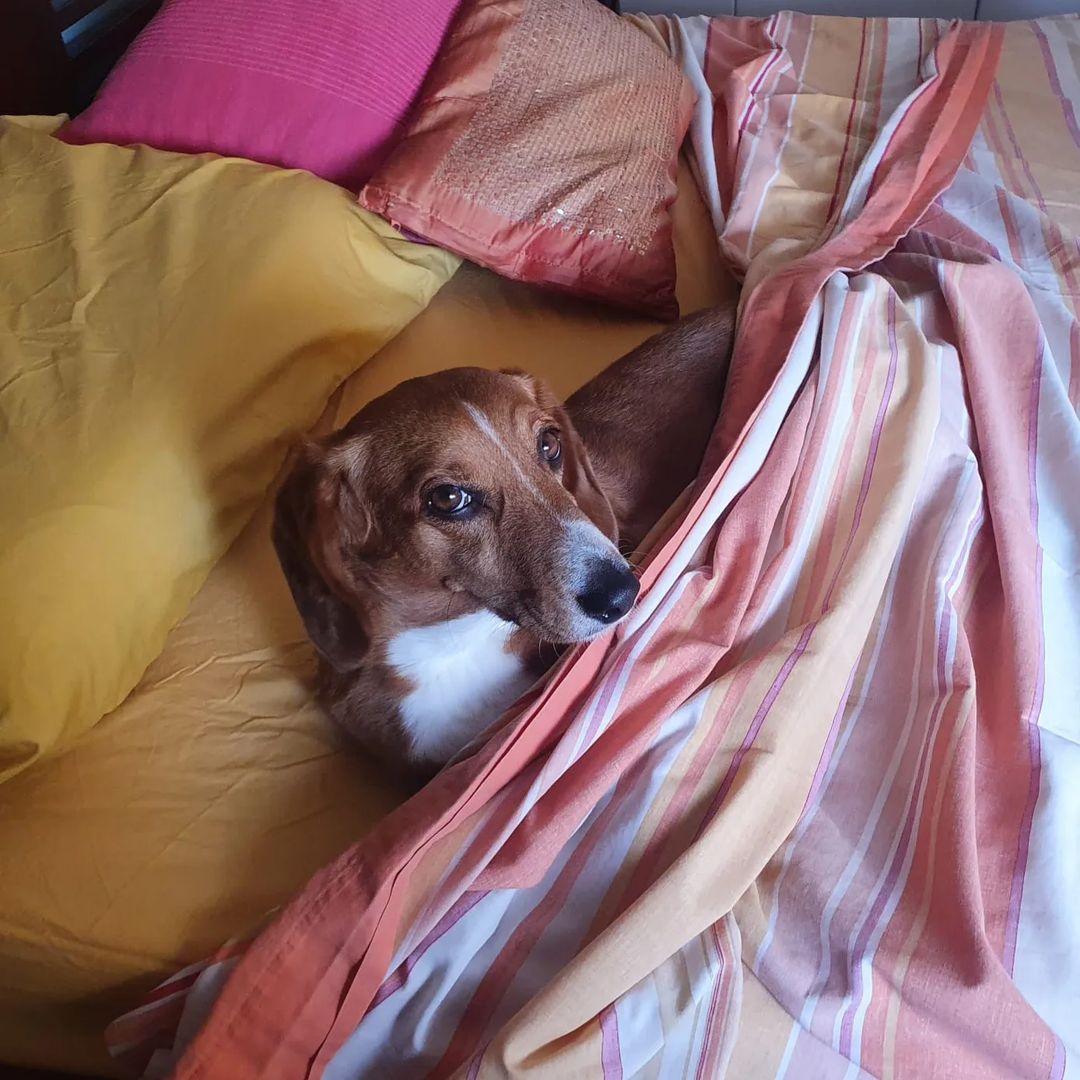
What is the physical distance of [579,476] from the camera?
1153mm

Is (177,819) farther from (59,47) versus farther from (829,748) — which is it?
(59,47)

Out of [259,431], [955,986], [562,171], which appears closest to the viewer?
[955,986]

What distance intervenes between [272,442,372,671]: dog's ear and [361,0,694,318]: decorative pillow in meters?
0.61

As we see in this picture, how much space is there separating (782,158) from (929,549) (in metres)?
0.99

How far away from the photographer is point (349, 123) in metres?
A: 1.58

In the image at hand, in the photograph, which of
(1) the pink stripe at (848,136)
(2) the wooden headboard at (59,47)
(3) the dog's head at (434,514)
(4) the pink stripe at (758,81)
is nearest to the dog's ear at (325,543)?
(3) the dog's head at (434,514)

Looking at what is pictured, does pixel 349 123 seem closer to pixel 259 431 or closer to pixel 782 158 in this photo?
pixel 259 431

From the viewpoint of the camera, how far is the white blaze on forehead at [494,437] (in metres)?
1.04

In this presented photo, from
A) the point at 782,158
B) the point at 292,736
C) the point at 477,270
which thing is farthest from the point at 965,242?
the point at 292,736

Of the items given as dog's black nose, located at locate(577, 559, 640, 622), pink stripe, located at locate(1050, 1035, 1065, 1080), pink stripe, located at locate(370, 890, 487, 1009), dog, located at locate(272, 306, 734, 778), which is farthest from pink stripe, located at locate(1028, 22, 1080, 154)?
pink stripe, located at locate(370, 890, 487, 1009)

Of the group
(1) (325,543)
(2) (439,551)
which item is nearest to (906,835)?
(2) (439,551)

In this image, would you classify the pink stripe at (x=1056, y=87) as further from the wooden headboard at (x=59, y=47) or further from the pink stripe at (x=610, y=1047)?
the wooden headboard at (x=59, y=47)

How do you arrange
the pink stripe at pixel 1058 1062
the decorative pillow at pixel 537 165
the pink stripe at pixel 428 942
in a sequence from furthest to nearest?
the decorative pillow at pixel 537 165, the pink stripe at pixel 428 942, the pink stripe at pixel 1058 1062

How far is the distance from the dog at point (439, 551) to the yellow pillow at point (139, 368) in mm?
170
